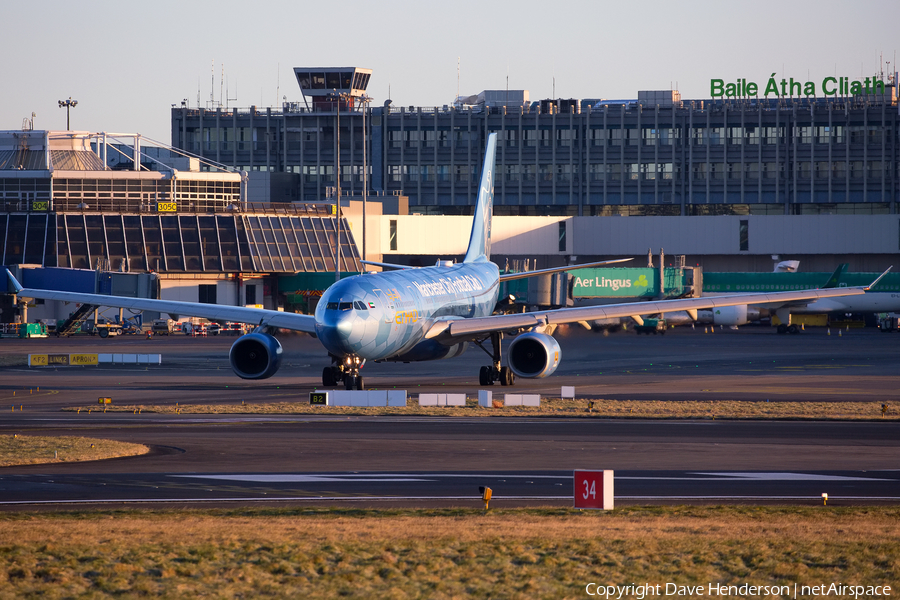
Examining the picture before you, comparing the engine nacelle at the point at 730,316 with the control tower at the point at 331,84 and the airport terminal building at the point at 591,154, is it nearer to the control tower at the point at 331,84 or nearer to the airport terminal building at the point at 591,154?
the airport terminal building at the point at 591,154

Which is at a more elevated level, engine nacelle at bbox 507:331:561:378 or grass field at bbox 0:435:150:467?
engine nacelle at bbox 507:331:561:378

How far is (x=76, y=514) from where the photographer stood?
1848 cm

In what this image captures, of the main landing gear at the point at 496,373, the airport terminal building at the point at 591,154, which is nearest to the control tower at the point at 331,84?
the airport terminal building at the point at 591,154

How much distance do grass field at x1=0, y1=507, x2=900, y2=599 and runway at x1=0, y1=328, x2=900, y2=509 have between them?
2.24m

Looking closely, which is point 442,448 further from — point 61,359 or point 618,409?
point 61,359

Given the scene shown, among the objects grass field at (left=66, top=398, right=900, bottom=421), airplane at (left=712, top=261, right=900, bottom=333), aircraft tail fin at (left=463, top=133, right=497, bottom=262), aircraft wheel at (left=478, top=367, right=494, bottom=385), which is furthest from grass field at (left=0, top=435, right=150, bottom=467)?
airplane at (left=712, top=261, right=900, bottom=333)

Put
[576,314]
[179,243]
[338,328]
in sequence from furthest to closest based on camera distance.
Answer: [179,243] < [576,314] < [338,328]

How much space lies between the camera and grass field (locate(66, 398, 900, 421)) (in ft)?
119

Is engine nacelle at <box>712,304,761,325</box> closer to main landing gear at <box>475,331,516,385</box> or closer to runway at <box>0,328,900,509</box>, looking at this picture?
runway at <box>0,328,900,509</box>

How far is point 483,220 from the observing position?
6144cm

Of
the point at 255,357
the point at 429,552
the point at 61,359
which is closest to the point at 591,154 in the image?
the point at 61,359

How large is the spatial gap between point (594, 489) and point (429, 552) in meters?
4.23

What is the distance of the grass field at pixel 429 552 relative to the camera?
13414 millimetres

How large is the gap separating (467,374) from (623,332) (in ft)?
108
